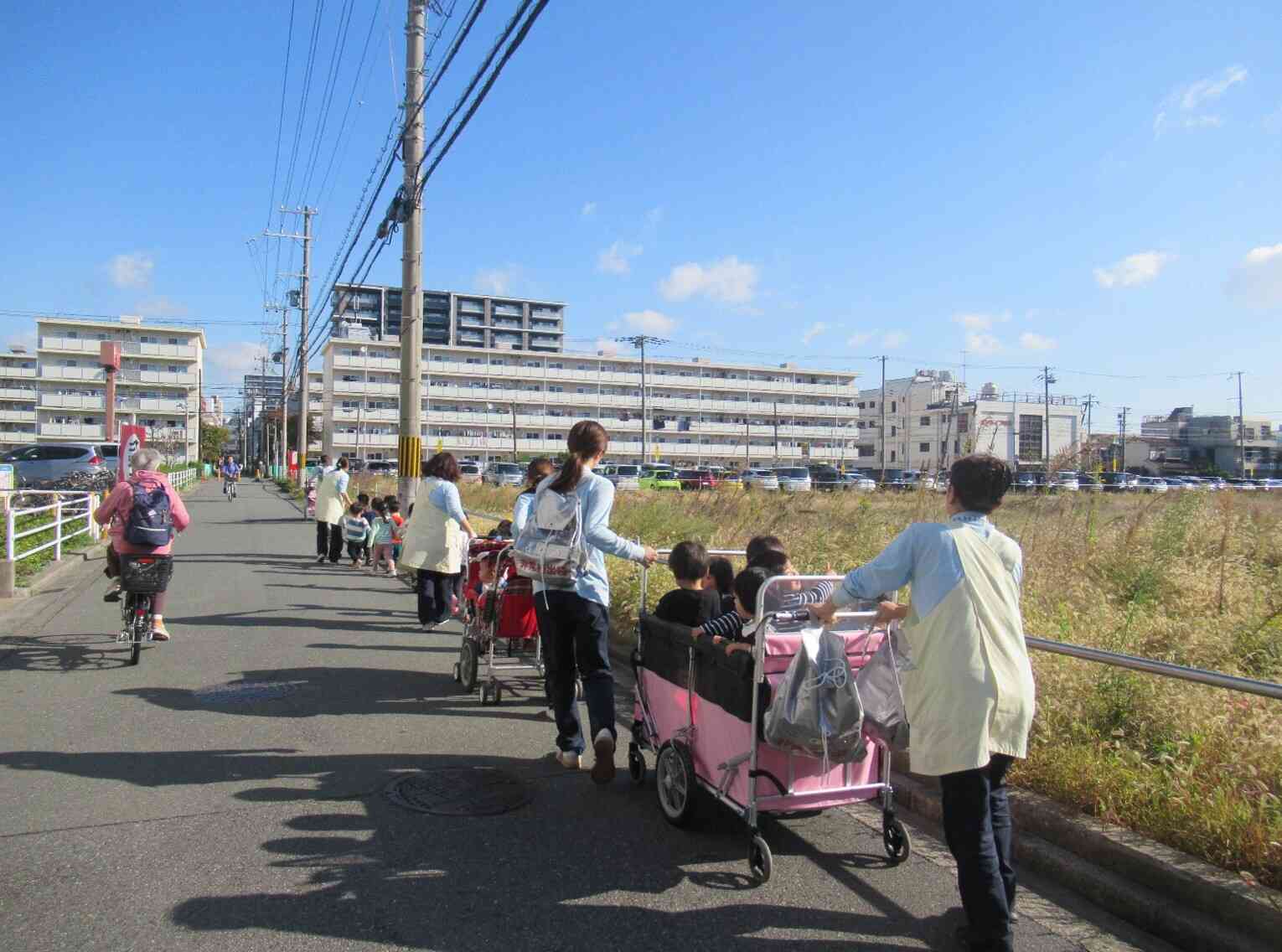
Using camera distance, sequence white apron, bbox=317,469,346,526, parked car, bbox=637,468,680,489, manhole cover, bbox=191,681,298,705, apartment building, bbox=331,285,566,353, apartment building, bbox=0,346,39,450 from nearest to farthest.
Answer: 1. manhole cover, bbox=191,681,298,705
2. white apron, bbox=317,469,346,526
3. parked car, bbox=637,468,680,489
4. apartment building, bbox=0,346,39,450
5. apartment building, bbox=331,285,566,353

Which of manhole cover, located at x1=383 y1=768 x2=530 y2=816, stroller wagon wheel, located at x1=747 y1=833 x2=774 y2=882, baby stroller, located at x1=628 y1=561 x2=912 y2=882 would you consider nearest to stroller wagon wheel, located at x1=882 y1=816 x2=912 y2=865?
baby stroller, located at x1=628 y1=561 x2=912 y2=882

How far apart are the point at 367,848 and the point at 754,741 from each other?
1783 mm

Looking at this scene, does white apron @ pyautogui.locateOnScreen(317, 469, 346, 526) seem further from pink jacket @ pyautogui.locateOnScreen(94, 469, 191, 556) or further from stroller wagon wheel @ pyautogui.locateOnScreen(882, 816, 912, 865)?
stroller wagon wheel @ pyautogui.locateOnScreen(882, 816, 912, 865)

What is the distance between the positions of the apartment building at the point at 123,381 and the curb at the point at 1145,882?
78.1m

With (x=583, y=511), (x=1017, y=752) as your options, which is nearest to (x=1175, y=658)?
(x=1017, y=752)

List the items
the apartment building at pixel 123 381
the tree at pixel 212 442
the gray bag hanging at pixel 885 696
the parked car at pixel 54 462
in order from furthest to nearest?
the tree at pixel 212 442, the apartment building at pixel 123 381, the parked car at pixel 54 462, the gray bag hanging at pixel 885 696

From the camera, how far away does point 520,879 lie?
372 centimetres

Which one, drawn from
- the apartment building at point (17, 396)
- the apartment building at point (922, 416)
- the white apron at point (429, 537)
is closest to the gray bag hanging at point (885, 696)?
the white apron at point (429, 537)

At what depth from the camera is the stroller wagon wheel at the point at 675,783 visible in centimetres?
418

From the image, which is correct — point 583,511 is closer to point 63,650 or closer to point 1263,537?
point 63,650

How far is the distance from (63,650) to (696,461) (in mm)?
88843

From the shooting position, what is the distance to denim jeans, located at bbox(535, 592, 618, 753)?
489 centimetres

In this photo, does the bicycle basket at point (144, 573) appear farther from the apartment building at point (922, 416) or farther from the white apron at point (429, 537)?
the apartment building at point (922, 416)

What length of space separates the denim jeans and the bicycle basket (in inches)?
172
